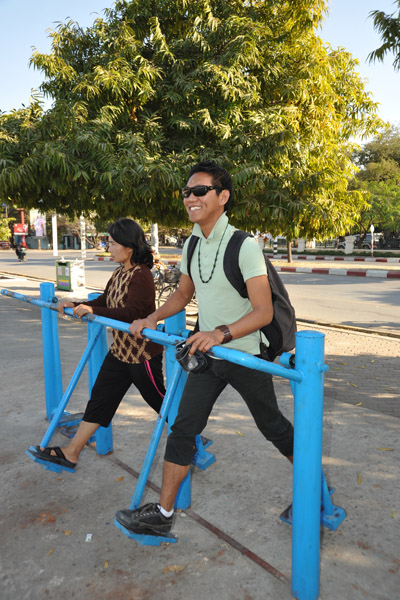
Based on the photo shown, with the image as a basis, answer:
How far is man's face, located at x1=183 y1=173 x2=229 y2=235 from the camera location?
2.25 metres

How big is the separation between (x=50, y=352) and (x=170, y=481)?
6.31 feet

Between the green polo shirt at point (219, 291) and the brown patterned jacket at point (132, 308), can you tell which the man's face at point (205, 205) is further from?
the brown patterned jacket at point (132, 308)

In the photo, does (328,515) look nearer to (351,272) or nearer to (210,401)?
(210,401)

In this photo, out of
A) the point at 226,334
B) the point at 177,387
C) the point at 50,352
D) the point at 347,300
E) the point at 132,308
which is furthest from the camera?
the point at 347,300

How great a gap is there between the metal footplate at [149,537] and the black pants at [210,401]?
0.39 metres

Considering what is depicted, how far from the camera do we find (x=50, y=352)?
12.5 ft

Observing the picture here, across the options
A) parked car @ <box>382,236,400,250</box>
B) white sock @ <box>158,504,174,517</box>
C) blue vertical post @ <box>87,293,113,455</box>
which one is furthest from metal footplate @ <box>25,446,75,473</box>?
parked car @ <box>382,236,400,250</box>

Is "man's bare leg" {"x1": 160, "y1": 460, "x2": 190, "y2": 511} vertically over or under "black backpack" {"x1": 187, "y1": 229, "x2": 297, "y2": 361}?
under

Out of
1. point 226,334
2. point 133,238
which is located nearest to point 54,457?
point 133,238

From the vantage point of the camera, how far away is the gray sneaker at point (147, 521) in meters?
2.27

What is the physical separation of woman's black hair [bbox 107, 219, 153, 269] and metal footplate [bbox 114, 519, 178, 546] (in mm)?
1497

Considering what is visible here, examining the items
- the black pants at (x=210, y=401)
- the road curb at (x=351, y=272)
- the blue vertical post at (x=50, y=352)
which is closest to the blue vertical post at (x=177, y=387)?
the black pants at (x=210, y=401)

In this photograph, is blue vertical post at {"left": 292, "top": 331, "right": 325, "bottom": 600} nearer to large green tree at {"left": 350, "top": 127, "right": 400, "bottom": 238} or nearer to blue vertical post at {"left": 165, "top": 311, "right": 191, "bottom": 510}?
blue vertical post at {"left": 165, "top": 311, "right": 191, "bottom": 510}

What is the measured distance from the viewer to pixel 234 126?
6.53m
